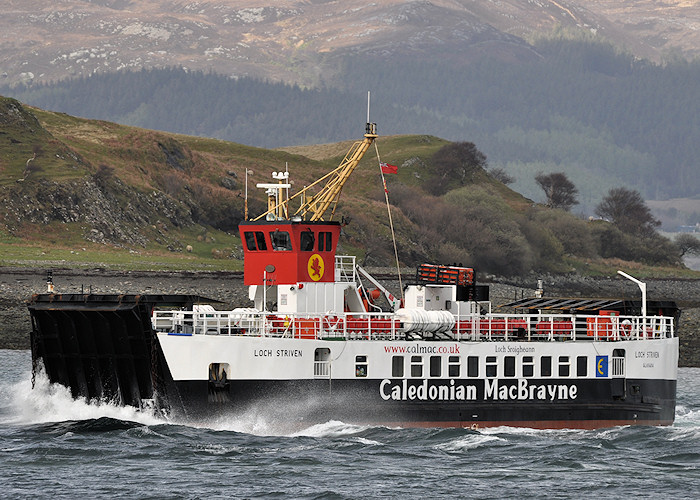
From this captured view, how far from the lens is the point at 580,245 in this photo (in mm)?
172375

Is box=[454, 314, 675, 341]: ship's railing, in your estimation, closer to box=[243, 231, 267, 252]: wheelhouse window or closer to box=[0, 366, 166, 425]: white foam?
box=[243, 231, 267, 252]: wheelhouse window

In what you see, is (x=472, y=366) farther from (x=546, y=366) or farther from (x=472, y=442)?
(x=472, y=442)

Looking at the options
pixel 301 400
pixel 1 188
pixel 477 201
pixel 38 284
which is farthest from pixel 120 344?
pixel 477 201

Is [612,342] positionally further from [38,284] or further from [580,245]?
[580,245]

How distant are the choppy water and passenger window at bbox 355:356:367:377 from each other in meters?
1.76

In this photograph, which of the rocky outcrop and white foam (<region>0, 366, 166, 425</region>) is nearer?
white foam (<region>0, 366, 166, 425</region>)

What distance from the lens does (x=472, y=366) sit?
40.5 metres

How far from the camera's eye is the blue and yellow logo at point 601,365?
41.9m

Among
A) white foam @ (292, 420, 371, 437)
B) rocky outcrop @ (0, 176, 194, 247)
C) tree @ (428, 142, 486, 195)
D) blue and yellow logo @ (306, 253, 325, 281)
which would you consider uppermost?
tree @ (428, 142, 486, 195)

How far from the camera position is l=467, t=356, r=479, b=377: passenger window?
40.4 meters

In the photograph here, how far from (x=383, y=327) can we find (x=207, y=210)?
3655 inches

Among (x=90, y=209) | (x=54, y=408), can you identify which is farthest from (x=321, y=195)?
(x=90, y=209)

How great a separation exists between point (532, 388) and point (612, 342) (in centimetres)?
344

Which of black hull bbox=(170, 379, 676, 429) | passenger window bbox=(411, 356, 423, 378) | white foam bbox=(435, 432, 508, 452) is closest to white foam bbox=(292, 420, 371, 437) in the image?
black hull bbox=(170, 379, 676, 429)
